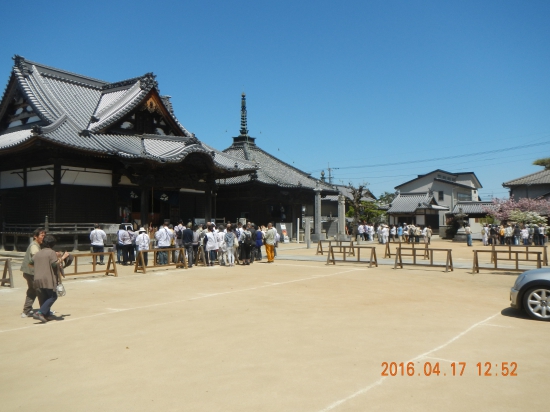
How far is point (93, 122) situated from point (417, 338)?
71.9 ft

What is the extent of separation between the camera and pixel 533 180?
4819 centimetres

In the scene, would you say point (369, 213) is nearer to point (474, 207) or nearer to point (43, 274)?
point (474, 207)

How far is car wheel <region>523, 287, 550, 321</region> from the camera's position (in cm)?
796

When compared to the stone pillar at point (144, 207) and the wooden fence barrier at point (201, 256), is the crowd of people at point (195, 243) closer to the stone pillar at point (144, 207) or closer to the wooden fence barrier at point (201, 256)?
the wooden fence barrier at point (201, 256)

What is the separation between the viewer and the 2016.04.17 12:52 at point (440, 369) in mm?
5223

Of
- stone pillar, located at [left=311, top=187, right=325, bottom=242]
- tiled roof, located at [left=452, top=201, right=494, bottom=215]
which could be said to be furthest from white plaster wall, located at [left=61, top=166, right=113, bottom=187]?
tiled roof, located at [left=452, top=201, right=494, bottom=215]

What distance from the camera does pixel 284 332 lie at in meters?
7.27

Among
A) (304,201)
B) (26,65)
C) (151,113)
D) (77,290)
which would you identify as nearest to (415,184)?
(304,201)

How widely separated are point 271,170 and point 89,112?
15.6 metres

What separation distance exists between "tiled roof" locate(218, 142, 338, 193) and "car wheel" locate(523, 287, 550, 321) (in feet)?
84.8

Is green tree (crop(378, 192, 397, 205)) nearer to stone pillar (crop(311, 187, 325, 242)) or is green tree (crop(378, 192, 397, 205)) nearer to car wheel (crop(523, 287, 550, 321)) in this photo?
stone pillar (crop(311, 187, 325, 242))

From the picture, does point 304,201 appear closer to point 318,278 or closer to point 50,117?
point 50,117

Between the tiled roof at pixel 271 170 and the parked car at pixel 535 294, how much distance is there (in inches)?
1012

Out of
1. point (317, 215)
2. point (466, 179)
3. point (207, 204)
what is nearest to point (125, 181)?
point (207, 204)
